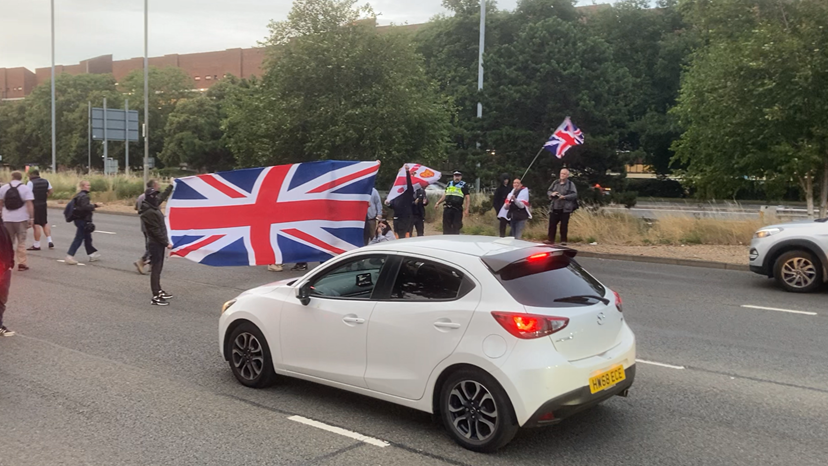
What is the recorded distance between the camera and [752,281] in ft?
43.0

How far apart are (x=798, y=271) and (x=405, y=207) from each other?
7.68m

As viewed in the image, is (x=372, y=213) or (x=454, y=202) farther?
(x=454, y=202)

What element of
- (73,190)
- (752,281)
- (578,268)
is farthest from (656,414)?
(73,190)

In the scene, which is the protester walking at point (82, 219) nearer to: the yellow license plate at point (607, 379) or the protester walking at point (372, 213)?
the protester walking at point (372, 213)

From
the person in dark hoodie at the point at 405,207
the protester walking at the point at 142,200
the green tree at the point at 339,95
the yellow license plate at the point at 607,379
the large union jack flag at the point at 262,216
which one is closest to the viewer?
the yellow license plate at the point at 607,379

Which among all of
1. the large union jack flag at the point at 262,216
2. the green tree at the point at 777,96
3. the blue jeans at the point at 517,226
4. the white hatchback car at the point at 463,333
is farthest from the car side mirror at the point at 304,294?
the green tree at the point at 777,96

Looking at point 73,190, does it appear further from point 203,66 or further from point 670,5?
point 203,66

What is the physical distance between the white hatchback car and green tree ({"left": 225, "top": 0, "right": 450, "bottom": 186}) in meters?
19.4

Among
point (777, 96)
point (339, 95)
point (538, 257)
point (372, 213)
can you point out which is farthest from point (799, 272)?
point (339, 95)

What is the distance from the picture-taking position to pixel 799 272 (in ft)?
38.4

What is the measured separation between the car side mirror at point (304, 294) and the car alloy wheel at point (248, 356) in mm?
712

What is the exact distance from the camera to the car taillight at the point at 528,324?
4754mm

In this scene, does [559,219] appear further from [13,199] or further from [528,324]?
[528,324]

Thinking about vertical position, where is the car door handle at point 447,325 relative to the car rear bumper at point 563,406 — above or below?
above
